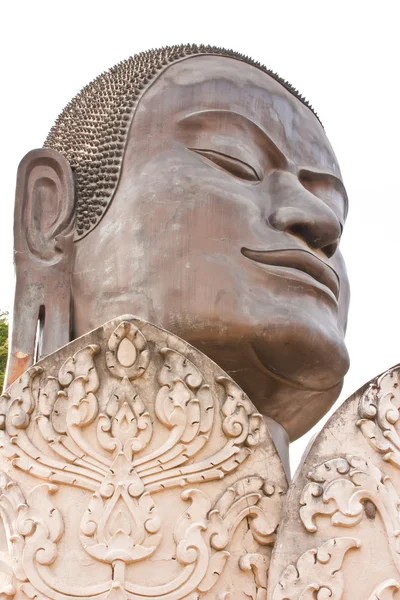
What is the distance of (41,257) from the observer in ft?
17.7

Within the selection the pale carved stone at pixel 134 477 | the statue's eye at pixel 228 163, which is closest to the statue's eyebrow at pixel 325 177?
the statue's eye at pixel 228 163

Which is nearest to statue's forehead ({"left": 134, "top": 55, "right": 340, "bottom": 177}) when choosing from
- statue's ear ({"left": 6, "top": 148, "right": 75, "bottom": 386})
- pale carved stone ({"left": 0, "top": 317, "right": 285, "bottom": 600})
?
statue's ear ({"left": 6, "top": 148, "right": 75, "bottom": 386})

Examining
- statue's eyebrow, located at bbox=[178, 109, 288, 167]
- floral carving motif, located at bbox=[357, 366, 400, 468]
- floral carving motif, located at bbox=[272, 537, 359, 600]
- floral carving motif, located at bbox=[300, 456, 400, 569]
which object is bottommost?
floral carving motif, located at bbox=[272, 537, 359, 600]

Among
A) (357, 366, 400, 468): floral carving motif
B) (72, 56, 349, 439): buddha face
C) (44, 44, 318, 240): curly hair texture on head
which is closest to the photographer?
(357, 366, 400, 468): floral carving motif

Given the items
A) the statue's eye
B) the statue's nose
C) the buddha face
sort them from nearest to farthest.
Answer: the buddha face, the statue's nose, the statue's eye

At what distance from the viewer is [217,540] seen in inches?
155

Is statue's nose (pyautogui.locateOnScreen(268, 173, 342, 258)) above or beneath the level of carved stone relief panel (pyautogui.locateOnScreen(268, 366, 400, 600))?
above

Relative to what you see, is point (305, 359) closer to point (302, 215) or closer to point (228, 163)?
point (302, 215)

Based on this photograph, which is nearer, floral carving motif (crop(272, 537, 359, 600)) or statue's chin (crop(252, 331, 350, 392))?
floral carving motif (crop(272, 537, 359, 600))

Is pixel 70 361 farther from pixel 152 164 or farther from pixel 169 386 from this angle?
pixel 152 164

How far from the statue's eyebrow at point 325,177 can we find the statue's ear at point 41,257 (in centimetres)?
121

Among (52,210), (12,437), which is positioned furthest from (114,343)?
(52,210)

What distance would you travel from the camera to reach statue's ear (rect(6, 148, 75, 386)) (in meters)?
5.19

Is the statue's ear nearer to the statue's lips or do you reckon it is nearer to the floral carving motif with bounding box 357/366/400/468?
the statue's lips
